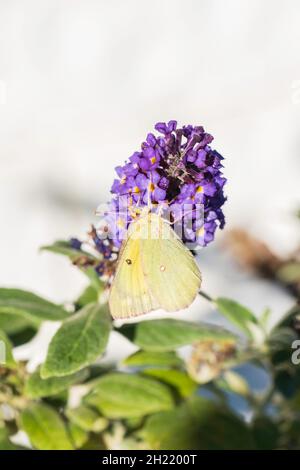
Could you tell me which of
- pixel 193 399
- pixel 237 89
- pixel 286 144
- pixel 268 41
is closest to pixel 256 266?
pixel 286 144

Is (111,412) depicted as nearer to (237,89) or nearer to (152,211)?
(152,211)

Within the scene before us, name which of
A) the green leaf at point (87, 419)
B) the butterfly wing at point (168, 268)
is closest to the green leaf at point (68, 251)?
the butterfly wing at point (168, 268)

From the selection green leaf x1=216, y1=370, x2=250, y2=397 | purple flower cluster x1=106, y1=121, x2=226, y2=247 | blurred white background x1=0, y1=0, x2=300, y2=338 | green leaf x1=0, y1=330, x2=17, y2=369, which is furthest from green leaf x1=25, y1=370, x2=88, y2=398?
blurred white background x1=0, y1=0, x2=300, y2=338

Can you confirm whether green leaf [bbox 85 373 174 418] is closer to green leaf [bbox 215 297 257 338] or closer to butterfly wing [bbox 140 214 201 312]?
green leaf [bbox 215 297 257 338]

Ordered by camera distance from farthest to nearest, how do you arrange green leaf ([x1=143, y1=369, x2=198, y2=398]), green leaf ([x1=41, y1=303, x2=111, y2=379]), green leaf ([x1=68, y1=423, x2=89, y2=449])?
green leaf ([x1=143, y1=369, x2=198, y2=398]) < green leaf ([x1=68, y1=423, x2=89, y2=449]) < green leaf ([x1=41, y1=303, x2=111, y2=379])

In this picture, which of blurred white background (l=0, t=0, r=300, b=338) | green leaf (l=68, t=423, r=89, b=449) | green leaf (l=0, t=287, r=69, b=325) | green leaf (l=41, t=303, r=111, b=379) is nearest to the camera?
green leaf (l=41, t=303, r=111, b=379)
